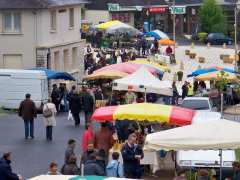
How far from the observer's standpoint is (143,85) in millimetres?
33875

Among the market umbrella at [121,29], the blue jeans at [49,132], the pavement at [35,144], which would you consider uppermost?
the market umbrella at [121,29]

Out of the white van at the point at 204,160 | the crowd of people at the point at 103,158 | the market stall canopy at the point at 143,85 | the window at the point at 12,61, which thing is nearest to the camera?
the crowd of people at the point at 103,158

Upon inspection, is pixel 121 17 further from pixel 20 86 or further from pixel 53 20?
pixel 20 86

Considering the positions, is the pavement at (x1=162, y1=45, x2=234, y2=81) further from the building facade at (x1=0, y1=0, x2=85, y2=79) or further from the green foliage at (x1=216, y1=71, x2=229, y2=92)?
the green foliage at (x1=216, y1=71, x2=229, y2=92)

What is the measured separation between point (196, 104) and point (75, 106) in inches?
180

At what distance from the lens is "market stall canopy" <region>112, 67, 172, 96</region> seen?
1339 inches

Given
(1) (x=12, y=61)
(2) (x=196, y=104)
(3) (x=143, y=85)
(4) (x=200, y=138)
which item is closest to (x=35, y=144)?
(3) (x=143, y=85)

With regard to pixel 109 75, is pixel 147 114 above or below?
below

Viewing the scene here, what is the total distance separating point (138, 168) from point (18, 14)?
85.7ft

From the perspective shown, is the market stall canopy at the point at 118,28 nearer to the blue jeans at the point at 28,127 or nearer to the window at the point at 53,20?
the window at the point at 53,20

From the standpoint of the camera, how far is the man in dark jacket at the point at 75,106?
3425 cm

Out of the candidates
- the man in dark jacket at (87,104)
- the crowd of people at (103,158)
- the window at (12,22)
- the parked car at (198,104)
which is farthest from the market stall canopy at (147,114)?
the window at (12,22)

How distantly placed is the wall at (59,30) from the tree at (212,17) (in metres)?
31.3

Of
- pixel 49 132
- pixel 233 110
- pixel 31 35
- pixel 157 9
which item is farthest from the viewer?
pixel 157 9
